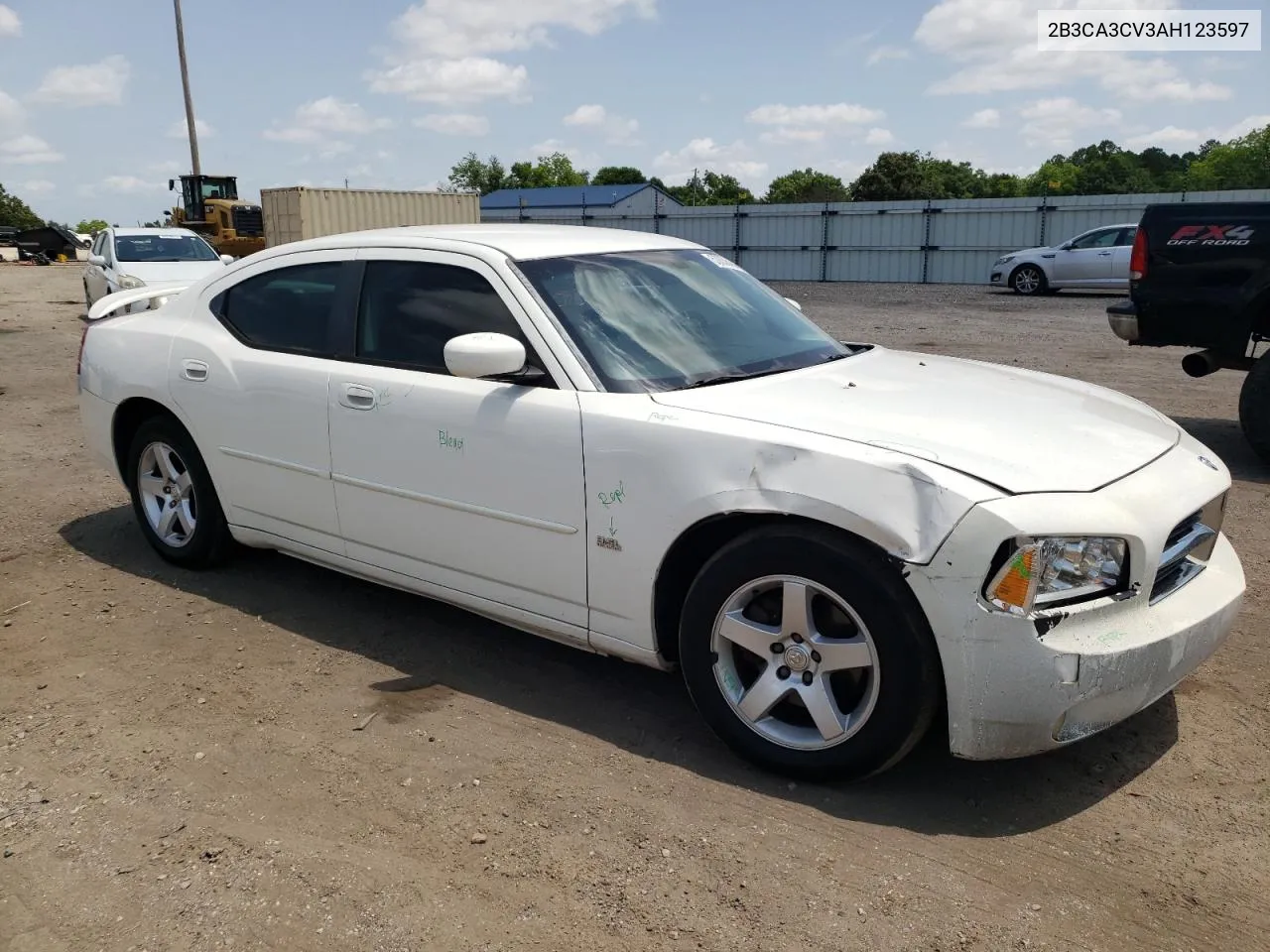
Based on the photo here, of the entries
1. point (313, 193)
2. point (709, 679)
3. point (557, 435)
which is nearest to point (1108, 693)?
point (709, 679)

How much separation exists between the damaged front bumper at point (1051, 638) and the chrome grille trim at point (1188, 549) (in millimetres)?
64

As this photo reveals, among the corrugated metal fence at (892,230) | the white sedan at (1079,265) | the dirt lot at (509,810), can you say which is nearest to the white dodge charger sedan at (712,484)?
the dirt lot at (509,810)

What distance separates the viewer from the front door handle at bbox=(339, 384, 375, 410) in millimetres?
4004

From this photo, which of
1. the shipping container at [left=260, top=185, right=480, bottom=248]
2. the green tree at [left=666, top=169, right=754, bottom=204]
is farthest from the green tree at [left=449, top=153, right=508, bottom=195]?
the shipping container at [left=260, top=185, right=480, bottom=248]

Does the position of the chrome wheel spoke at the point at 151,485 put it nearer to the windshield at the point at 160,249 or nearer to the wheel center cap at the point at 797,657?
the wheel center cap at the point at 797,657

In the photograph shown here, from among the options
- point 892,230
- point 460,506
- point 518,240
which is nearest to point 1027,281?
point 892,230

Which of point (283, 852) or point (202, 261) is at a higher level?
point (202, 261)

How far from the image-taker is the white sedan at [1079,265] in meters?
21.5

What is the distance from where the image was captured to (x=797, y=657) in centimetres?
305

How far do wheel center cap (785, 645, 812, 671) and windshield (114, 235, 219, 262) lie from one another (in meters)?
16.0

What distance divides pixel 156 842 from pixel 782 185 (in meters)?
113

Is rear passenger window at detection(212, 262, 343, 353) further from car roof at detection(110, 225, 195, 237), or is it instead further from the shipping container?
the shipping container

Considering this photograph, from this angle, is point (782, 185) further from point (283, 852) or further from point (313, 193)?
point (283, 852)

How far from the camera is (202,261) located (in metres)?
16.6
